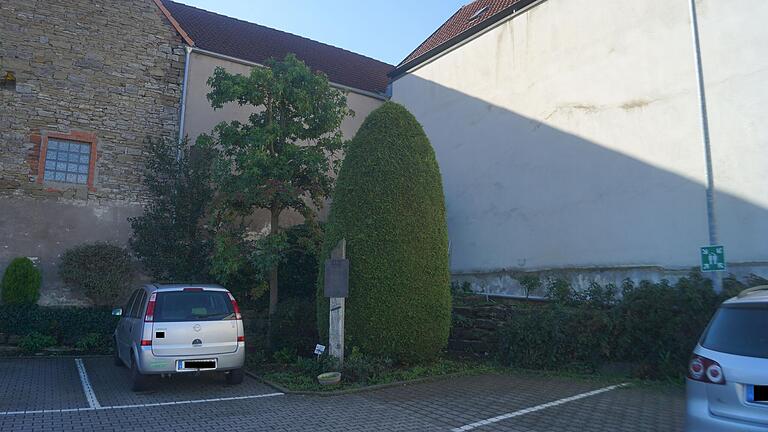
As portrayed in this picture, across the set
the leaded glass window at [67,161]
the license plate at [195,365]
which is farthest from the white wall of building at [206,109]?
the license plate at [195,365]

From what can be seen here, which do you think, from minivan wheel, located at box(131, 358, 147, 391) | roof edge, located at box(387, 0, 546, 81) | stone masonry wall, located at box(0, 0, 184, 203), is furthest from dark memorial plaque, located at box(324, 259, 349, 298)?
roof edge, located at box(387, 0, 546, 81)

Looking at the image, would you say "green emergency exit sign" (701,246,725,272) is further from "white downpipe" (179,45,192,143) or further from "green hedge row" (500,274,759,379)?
"white downpipe" (179,45,192,143)

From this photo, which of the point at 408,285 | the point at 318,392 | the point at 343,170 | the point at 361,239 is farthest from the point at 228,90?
the point at 318,392

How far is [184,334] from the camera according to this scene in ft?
26.1

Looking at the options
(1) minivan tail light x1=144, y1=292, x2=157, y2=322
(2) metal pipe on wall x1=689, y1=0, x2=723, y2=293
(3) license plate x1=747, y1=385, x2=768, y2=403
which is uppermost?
(2) metal pipe on wall x1=689, y1=0, x2=723, y2=293

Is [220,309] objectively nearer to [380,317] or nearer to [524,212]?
[380,317]

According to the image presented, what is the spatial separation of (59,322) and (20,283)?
1.26 m

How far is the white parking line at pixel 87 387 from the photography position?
7.44 metres

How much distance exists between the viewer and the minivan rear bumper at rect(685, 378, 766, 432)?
4.02m

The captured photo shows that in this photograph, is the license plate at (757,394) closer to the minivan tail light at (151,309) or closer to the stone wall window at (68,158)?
the minivan tail light at (151,309)

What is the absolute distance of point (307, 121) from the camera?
11.8m

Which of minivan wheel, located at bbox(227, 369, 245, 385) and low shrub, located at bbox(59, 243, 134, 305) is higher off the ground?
low shrub, located at bbox(59, 243, 134, 305)

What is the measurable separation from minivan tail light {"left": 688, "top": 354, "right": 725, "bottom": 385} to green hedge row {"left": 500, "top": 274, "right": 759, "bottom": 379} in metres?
4.18

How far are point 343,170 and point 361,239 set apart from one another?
58.2 inches
